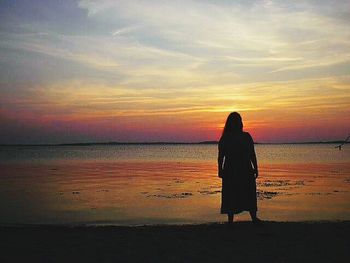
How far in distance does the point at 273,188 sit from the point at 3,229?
13.7 metres

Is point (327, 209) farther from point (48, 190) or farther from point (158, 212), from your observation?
point (48, 190)

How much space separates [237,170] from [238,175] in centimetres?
11

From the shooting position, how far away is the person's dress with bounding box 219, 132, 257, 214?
8.80 meters

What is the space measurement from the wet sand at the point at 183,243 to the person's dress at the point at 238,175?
0.52 metres

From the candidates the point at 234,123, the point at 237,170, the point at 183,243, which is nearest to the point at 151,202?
the point at 237,170

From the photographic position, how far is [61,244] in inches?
298

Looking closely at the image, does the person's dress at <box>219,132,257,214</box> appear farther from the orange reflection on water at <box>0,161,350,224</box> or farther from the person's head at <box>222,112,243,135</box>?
the orange reflection on water at <box>0,161,350,224</box>

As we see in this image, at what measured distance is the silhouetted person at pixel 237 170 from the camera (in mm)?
8805

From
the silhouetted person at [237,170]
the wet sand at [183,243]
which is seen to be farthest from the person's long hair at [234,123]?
the wet sand at [183,243]

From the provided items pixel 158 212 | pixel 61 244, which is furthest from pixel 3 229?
pixel 158 212

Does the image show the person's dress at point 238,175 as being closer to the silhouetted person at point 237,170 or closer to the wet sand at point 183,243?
the silhouetted person at point 237,170

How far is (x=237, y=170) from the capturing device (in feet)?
29.1

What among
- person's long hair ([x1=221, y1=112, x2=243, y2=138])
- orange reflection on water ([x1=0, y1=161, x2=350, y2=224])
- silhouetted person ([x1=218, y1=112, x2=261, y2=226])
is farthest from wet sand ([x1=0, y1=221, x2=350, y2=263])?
orange reflection on water ([x1=0, y1=161, x2=350, y2=224])

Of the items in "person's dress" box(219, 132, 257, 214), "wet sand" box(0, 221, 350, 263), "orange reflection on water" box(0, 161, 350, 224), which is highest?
"person's dress" box(219, 132, 257, 214)
